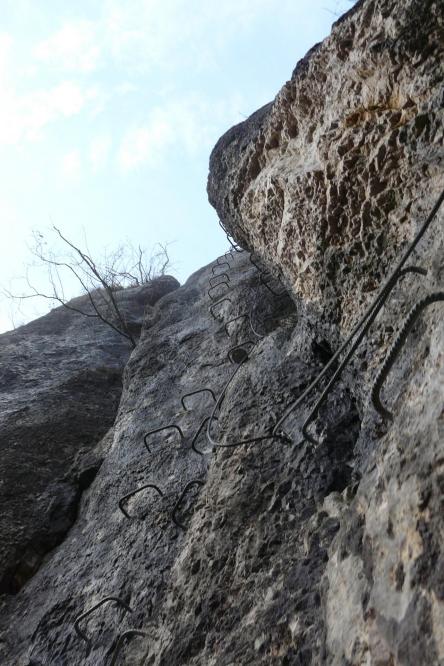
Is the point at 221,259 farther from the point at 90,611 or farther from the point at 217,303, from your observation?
the point at 90,611

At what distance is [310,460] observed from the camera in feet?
8.25

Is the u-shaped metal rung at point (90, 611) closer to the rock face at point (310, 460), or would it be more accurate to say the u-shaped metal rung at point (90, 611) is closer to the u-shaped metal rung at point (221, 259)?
the rock face at point (310, 460)

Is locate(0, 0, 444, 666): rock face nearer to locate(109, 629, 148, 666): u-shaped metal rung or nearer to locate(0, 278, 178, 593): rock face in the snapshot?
locate(109, 629, 148, 666): u-shaped metal rung

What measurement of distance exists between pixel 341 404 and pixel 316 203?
1.08 meters

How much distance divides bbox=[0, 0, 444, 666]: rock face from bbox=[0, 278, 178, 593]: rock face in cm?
19

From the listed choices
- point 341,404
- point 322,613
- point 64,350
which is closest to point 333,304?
point 341,404

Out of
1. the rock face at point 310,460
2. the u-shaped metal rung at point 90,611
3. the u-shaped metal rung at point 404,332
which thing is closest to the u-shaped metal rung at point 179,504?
the rock face at point 310,460

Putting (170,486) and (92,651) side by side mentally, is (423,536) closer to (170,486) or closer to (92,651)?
(92,651)

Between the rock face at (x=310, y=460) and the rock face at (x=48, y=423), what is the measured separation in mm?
192

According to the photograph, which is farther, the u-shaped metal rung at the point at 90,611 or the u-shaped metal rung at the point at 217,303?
the u-shaped metal rung at the point at 217,303

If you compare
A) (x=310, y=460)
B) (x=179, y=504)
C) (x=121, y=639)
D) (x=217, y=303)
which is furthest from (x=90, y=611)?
(x=217, y=303)

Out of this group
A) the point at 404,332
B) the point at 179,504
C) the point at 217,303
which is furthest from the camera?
the point at 217,303

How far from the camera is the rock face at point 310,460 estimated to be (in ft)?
5.11

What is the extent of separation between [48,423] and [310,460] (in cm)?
333
